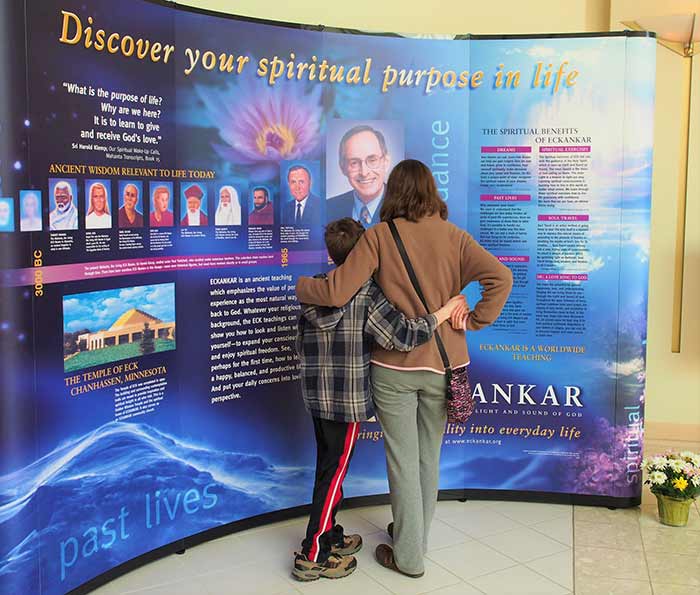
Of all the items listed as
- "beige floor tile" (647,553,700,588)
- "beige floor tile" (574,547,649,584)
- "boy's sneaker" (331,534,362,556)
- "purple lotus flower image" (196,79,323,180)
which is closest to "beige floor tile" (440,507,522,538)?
"beige floor tile" (574,547,649,584)

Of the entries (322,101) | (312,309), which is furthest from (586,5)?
(312,309)

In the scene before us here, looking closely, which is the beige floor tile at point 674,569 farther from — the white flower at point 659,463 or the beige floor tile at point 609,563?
the white flower at point 659,463

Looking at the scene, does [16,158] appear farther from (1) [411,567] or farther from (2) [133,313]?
(1) [411,567]

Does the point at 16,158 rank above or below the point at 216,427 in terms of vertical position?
above

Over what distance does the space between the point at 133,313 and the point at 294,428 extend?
99cm

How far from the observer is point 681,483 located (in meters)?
3.67

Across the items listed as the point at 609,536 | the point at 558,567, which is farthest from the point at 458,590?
→ the point at 609,536

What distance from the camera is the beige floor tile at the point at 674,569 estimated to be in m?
3.19

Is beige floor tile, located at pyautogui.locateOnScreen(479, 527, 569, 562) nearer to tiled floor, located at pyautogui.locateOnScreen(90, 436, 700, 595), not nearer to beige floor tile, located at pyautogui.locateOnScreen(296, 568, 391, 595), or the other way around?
tiled floor, located at pyautogui.locateOnScreen(90, 436, 700, 595)

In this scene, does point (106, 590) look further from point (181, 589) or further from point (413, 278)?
point (413, 278)

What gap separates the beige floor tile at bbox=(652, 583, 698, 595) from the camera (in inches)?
121

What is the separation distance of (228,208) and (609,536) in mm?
2190

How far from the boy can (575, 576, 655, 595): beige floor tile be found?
0.90 metres

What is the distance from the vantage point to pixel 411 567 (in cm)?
318
